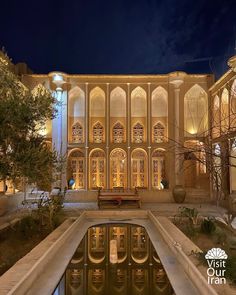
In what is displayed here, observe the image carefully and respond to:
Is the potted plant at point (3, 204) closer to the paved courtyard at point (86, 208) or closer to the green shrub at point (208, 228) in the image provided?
the paved courtyard at point (86, 208)

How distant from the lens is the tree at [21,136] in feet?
24.9

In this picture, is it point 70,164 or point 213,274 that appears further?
point 70,164

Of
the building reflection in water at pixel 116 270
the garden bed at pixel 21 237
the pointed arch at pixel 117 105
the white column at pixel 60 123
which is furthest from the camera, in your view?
the pointed arch at pixel 117 105

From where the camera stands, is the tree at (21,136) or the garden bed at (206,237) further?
the tree at (21,136)

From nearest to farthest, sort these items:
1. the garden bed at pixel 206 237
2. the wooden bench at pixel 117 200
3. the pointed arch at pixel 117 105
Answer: the garden bed at pixel 206 237 < the wooden bench at pixel 117 200 < the pointed arch at pixel 117 105

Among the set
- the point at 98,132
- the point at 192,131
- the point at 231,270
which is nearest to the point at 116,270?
the point at 231,270

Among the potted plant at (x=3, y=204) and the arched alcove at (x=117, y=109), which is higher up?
the arched alcove at (x=117, y=109)

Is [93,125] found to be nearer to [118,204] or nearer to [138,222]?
[118,204]

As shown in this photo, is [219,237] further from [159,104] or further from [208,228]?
[159,104]

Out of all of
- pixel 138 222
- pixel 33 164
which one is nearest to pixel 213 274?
pixel 33 164

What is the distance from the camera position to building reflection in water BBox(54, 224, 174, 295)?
5.85 meters

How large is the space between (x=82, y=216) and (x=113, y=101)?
38.0 feet

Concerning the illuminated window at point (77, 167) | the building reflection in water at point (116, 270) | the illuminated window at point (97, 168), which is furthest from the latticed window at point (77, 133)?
the building reflection in water at point (116, 270)

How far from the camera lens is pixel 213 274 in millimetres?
5309
